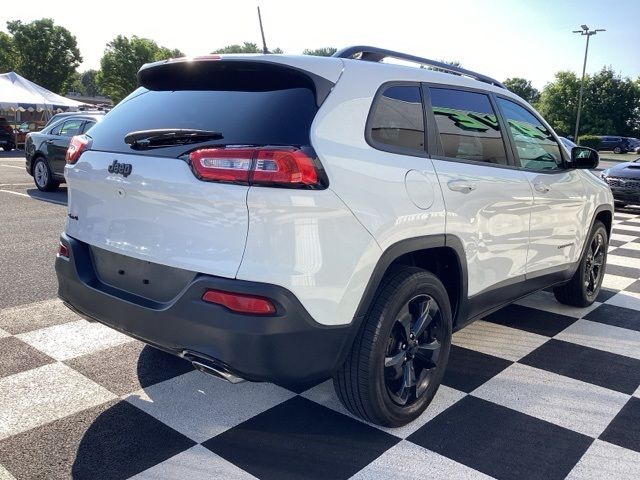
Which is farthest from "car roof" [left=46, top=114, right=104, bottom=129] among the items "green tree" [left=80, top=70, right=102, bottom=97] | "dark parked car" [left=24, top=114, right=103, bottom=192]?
"green tree" [left=80, top=70, right=102, bottom=97]

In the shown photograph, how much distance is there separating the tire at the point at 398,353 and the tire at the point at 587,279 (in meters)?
A: 2.14

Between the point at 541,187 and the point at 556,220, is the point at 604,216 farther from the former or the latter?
the point at 541,187

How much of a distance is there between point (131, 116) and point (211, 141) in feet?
2.26

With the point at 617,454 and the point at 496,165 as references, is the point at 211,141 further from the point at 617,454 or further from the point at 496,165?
the point at 617,454

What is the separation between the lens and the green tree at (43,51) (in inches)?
2499

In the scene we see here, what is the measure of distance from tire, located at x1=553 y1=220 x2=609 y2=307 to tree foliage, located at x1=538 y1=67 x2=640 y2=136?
2054 inches

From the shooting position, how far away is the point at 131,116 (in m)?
2.63

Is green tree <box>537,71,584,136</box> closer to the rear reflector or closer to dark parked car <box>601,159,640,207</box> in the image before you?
dark parked car <box>601,159,640,207</box>

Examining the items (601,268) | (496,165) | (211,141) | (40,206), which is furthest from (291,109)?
(40,206)

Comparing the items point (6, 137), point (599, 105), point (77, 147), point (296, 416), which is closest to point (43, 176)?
point (77, 147)

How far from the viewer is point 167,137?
2281 millimetres

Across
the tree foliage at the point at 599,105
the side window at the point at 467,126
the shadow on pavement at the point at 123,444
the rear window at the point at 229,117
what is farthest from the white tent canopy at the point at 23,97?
the tree foliage at the point at 599,105

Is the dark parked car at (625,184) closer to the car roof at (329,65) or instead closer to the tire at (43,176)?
the car roof at (329,65)

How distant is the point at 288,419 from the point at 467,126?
69.9 inches
